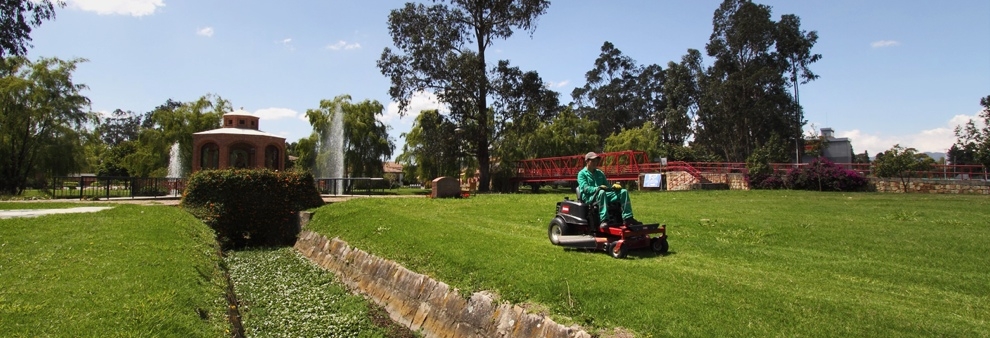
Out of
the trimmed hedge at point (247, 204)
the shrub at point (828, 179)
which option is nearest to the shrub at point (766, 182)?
the shrub at point (828, 179)

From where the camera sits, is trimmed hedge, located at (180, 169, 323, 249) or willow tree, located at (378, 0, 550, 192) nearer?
trimmed hedge, located at (180, 169, 323, 249)

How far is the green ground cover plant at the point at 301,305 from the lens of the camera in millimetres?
7762

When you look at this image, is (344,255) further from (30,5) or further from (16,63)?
(16,63)

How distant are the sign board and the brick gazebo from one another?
20.2 m

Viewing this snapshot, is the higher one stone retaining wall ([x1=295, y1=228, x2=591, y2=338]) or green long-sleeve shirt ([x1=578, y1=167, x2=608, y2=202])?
green long-sleeve shirt ([x1=578, y1=167, x2=608, y2=202])

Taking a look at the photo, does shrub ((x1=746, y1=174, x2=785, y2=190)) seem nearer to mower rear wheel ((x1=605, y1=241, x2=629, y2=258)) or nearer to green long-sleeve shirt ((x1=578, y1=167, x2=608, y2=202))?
green long-sleeve shirt ((x1=578, y1=167, x2=608, y2=202))

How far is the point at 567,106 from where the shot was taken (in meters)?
55.5

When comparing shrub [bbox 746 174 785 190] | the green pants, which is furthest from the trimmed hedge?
shrub [bbox 746 174 785 190]

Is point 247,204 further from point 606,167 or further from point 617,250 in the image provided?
point 606,167

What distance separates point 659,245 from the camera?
8.12m

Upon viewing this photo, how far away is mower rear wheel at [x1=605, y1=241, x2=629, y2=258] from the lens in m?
7.59

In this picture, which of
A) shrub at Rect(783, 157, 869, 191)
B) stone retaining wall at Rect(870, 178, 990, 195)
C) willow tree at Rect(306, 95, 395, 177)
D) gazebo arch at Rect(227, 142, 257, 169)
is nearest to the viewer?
stone retaining wall at Rect(870, 178, 990, 195)

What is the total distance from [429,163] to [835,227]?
37.4 meters

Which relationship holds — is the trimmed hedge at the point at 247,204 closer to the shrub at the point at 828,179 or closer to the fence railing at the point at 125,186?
the fence railing at the point at 125,186
